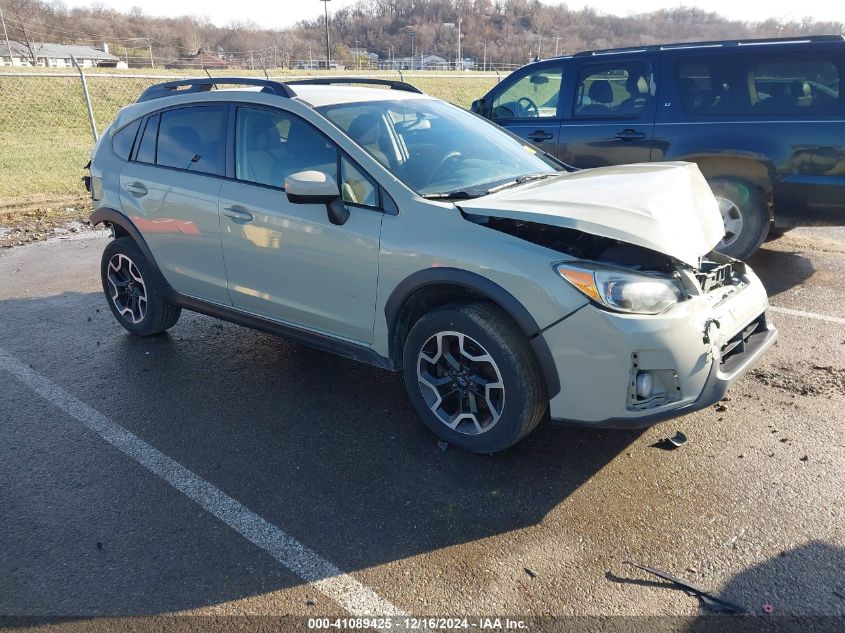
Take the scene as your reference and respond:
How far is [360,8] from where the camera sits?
114938mm

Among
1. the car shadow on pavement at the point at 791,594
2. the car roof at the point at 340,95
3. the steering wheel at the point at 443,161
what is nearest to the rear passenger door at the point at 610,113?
the car roof at the point at 340,95

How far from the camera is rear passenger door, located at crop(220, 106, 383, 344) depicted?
12.0 ft

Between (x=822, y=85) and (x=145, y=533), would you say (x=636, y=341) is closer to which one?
(x=145, y=533)

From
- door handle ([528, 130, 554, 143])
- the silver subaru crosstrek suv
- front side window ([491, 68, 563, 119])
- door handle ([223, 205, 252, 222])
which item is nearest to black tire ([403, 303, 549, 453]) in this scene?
the silver subaru crosstrek suv

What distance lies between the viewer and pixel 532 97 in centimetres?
762

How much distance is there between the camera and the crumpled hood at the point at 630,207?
304 centimetres

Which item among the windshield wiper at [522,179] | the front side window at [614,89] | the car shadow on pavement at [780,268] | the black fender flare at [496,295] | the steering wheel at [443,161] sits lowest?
the car shadow on pavement at [780,268]

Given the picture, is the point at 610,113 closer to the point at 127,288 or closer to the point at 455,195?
the point at 455,195

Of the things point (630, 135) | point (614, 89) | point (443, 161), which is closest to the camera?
point (443, 161)

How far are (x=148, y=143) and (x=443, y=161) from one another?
7.64ft

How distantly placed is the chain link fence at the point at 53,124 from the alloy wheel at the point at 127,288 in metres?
6.75

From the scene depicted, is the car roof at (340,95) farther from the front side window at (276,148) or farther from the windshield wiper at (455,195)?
the windshield wiper at (455,195)

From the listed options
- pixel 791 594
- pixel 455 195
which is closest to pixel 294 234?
pixel 455 195

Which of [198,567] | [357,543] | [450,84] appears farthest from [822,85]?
[450,84]
